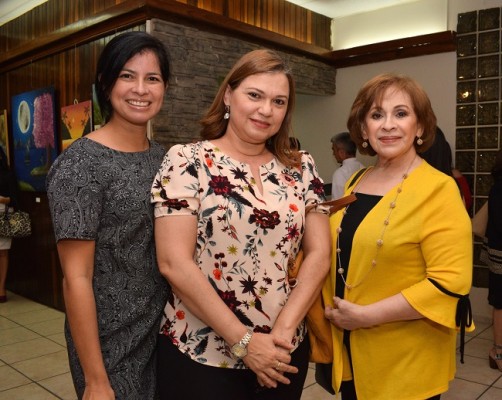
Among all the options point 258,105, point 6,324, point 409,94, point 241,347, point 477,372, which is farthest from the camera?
point 6,324

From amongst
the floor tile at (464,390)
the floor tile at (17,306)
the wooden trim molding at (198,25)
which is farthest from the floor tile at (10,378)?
the floor tile at (464,390)

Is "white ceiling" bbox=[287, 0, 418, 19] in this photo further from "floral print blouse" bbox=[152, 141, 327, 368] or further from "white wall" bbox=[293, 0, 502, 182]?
"floral print blouse" bbox=[152, 141, 327, 368]

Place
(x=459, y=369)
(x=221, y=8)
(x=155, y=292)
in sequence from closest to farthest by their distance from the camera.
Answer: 1. (x=155, y=292)
2. (x=459, y=369)
3. (x=221, y=8)

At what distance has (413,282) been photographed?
1.50 metres

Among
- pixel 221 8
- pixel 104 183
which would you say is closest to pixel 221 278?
pixel 104 183

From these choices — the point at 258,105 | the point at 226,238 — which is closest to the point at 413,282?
the point at 226,238

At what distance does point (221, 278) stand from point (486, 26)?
176 inches

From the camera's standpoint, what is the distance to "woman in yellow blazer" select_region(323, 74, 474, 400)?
4.71ft

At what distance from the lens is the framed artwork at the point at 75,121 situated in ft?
14.6

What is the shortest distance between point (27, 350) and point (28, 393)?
0.87 metres

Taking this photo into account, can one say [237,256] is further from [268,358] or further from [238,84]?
[238,84]

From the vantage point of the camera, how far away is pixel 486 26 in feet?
15.5

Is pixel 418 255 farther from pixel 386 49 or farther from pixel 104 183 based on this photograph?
pixel 386 49

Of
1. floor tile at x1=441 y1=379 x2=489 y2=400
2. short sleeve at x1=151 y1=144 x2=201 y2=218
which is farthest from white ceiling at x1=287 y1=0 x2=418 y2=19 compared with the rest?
short sleeve at x1=151 y1=144 x2=201 y2=218
